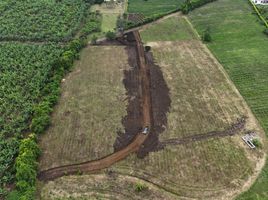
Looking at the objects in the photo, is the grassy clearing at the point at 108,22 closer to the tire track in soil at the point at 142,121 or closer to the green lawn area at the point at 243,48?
the tire track in soil at the point at 142,121

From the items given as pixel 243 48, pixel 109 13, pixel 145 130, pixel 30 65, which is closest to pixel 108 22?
pixel 109 13

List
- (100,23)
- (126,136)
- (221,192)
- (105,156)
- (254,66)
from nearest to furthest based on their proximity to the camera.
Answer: (221,192)
(105,156)
(126,136)
(254,66)
(100,23)

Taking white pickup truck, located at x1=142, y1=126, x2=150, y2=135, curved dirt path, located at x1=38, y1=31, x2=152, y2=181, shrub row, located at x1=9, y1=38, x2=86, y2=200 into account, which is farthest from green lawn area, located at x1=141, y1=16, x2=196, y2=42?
white pickup truck, located at x1=142, y1=126, x2=150, y2=135

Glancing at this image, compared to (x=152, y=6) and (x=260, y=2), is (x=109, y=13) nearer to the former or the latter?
(x=152, y=6)

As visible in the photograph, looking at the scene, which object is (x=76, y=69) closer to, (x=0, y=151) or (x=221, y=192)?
(x=0, y=151)

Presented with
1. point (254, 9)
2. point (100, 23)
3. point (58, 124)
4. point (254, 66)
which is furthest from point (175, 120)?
point (254, 9)

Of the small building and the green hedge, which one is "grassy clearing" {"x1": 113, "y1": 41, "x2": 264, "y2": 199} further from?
the small building
